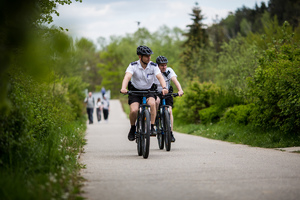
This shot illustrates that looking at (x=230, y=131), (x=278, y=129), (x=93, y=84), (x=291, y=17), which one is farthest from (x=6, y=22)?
(x=93, y=84)

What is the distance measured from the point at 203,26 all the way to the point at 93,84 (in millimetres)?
75576

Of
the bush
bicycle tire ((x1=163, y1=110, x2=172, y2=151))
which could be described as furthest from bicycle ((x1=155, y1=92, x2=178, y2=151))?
the bush

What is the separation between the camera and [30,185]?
470 cm

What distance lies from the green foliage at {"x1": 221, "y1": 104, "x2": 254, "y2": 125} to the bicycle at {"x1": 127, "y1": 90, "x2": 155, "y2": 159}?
6.71 m

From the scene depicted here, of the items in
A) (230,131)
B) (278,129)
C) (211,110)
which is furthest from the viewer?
(211,110)

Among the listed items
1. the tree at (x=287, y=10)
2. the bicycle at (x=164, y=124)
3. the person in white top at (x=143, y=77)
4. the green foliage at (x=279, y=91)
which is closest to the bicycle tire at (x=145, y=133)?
the person in white top at (x=143, y=77)

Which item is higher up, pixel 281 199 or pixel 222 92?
pixel 222 92

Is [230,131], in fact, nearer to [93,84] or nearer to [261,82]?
[261,82]

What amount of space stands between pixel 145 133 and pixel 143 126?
0.23 metres

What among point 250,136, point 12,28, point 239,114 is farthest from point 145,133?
point 239,114

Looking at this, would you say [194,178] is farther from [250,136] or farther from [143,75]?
[250,136]

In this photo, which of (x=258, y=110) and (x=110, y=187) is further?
(x=258, y=110)

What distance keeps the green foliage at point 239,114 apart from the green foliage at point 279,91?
1372 mm

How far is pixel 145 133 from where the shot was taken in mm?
8859
